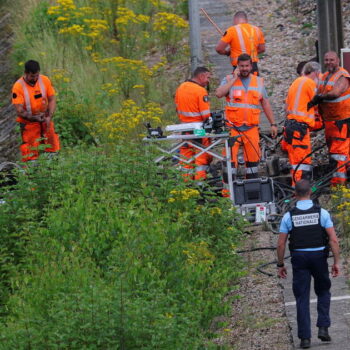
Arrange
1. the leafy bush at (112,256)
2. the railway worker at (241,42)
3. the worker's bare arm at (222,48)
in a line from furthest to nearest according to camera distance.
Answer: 1. the worker's bare arm at (222,48)
2. the railway worker at (241,42)
3. the leafy bush at (112,256)

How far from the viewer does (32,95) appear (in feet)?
52.8

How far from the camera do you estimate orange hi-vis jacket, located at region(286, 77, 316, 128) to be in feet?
47.1

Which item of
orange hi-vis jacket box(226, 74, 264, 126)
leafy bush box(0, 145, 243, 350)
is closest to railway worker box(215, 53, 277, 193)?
orange hi-vis jacket box(226, 74, 264, 126)

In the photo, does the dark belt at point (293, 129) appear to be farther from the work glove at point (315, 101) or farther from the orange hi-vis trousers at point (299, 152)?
the work glove at point (315, 101)

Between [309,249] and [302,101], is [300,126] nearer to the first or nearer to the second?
[302,101]

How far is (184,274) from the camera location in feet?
32.8

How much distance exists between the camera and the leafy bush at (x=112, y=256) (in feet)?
27.6

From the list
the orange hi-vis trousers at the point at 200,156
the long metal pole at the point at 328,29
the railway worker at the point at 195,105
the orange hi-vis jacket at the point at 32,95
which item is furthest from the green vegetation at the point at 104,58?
the long metal pole at the point at 328,29

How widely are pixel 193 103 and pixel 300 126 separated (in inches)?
54.6

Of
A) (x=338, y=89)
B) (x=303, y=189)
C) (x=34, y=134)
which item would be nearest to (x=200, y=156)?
(x=338, y=89)

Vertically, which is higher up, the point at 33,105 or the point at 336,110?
the point at 33,105

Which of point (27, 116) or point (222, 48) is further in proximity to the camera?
point (222, 48)

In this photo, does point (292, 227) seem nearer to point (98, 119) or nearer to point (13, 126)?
point (98, 119)

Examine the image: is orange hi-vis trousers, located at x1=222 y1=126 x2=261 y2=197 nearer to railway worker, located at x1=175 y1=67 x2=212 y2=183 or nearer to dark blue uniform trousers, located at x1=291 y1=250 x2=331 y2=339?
railway worker, located at x1=175 y1=67 x2=212 y2=183
